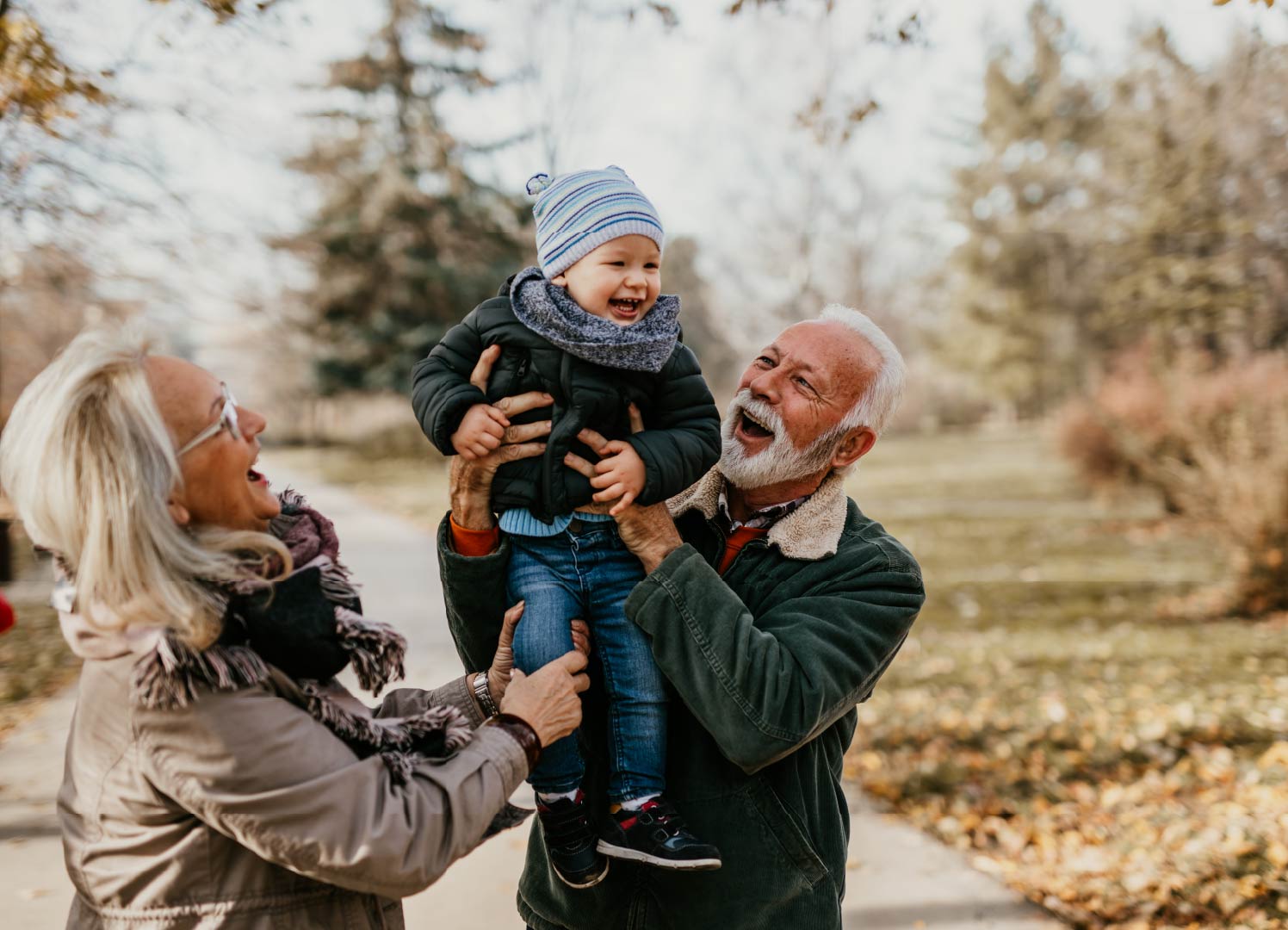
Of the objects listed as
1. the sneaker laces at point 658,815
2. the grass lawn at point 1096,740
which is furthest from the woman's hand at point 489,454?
the grass lawn at point 1096,740

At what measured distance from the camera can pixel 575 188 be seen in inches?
87.4

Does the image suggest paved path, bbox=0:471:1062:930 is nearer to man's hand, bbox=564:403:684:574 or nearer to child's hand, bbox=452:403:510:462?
man's hand, bbox=564:403:684:574

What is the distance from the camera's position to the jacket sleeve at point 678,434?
2057 mm

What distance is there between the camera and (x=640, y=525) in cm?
208

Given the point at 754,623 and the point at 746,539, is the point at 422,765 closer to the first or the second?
the point at 754,623

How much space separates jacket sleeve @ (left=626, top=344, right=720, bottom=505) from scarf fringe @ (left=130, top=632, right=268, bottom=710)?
2.95ft

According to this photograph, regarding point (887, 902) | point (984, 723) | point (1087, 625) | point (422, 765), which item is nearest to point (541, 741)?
point (422, 765)

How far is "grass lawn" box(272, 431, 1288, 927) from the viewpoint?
4125mm

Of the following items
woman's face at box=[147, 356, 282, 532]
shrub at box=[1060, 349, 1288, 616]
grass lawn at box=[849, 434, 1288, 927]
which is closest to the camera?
woman's face at box=[147, 356, 282, 532]

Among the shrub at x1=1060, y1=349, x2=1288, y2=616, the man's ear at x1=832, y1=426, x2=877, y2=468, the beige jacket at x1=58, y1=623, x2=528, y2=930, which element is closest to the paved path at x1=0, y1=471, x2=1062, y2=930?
the man's ear at x1=832, y1=426, x2=877, y2=468

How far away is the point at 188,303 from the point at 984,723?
9.51m

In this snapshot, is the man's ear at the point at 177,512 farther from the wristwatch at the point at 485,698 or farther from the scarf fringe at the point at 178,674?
the wristwatch at the point at 485,698

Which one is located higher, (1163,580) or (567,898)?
(1163,580)

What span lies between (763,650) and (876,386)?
767 millimetres
